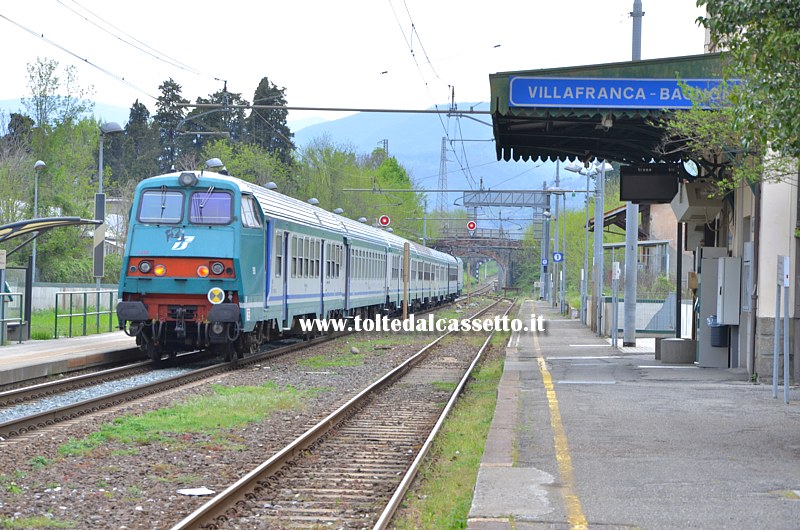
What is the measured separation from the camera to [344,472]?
9719 mm

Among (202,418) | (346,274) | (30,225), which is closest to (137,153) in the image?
(346,274)

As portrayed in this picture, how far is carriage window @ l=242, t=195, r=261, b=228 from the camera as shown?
62.2 ft

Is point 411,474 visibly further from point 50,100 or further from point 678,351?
point 50,100

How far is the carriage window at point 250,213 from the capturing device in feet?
62.2

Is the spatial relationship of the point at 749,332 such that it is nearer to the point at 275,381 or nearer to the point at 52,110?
the point at 275,381

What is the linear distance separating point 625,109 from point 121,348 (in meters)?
10.7

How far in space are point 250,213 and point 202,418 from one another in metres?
7.32

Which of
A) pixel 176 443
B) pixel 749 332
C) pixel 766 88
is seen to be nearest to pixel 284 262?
pixel 749 332

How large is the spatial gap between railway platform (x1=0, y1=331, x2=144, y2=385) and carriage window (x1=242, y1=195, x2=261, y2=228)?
361 cm

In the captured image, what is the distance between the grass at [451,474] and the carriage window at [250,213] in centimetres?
569

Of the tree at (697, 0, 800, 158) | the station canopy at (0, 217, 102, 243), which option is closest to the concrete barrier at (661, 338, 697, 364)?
the tree at (697, 0, 800, 158)

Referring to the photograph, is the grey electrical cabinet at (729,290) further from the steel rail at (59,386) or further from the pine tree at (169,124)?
the pine tree at (169,124)

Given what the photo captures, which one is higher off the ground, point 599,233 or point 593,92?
point 593,92

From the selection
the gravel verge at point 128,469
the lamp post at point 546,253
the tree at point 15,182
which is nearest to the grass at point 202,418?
the gravel verge at point 128,469
